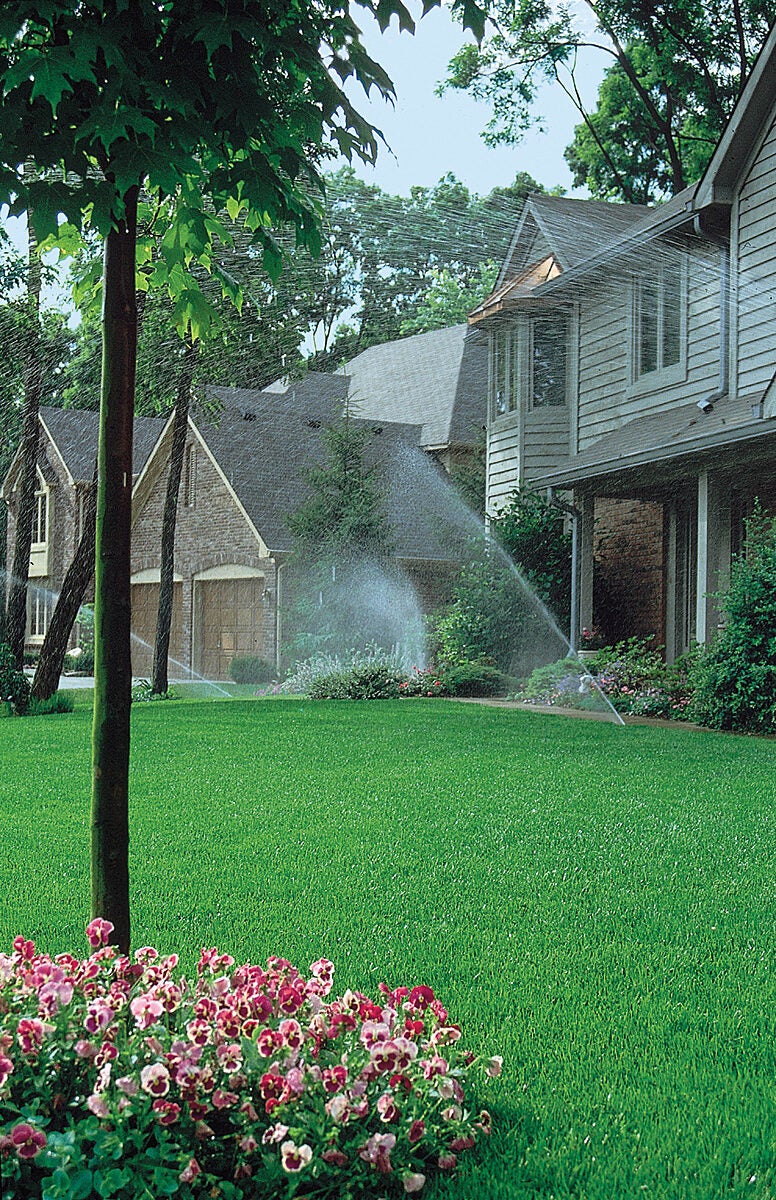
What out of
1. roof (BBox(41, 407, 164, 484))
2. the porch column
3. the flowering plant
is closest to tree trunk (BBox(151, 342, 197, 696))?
the porch column

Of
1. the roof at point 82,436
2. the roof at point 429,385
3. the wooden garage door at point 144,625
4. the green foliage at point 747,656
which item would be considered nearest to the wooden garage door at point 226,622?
the wooden garage door at point 144,625

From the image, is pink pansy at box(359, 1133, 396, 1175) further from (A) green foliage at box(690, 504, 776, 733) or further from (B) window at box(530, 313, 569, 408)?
(B) window at box(530, 313, 569, 408)

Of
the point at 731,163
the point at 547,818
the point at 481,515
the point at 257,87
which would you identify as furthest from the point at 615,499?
the point at 257,87

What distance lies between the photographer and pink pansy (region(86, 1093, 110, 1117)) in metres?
2.03

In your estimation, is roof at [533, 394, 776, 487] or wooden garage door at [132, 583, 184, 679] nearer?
roof at [533, 394, 776, 487]

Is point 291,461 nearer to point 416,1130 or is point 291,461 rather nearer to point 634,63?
point 634,63

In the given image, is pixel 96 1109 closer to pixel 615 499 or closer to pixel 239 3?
pixel 239 3

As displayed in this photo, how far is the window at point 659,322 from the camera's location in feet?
44.5

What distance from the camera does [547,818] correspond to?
585 centimetres

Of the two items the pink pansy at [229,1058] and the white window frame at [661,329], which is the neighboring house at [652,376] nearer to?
the white window frame at [661,329]

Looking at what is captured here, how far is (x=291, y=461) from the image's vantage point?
75.3ft

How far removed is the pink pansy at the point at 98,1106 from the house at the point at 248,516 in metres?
17.9

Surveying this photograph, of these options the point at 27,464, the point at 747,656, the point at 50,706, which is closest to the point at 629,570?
the point at 747,656

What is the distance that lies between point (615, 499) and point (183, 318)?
40.4 ft
